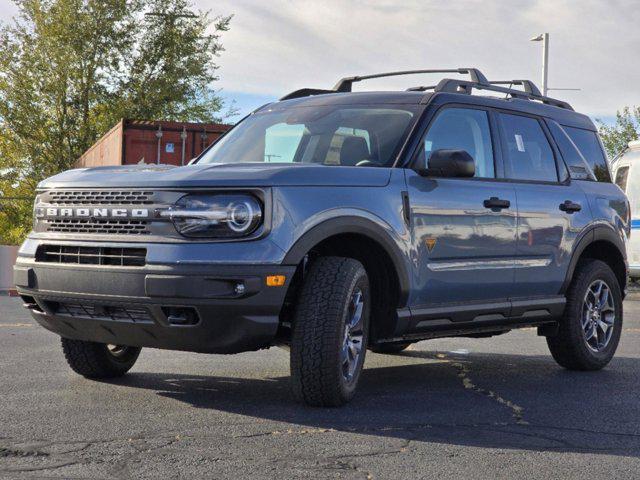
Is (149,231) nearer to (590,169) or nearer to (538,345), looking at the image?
(590,169)

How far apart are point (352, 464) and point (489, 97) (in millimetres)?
3551

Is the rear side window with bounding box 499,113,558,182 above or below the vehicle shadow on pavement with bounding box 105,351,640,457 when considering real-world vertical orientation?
above

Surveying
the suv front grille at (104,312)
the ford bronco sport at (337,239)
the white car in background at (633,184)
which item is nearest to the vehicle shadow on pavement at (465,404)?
the ford bronco sport at (337,239)

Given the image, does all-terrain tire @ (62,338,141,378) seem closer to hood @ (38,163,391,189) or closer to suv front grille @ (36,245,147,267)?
suv front grille @ (36,245,147,267)

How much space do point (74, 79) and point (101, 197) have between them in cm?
3428

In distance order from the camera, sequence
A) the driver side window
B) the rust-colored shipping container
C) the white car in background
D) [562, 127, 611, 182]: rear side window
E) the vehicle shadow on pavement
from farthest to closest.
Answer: the white car in background < the rust-colored shipping container < [562, 127, 611, 182]: rear side window < the driver side window < the vehicle shadow on pavement

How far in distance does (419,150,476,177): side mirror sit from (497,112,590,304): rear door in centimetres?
88

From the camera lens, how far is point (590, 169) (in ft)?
26.7

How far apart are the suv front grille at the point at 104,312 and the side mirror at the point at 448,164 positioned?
74.8 inches

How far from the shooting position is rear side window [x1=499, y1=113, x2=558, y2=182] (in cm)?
717

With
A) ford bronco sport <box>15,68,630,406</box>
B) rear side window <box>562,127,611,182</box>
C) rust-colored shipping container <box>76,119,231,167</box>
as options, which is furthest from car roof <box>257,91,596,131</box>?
rust-colored shipping container <box>76,119,231,167</box>

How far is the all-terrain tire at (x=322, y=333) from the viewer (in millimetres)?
5406

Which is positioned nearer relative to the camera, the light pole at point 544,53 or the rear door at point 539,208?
the rear door at point 539,208

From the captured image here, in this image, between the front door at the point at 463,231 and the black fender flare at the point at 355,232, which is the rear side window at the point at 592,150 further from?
the black fender flare at the point at 355,232
